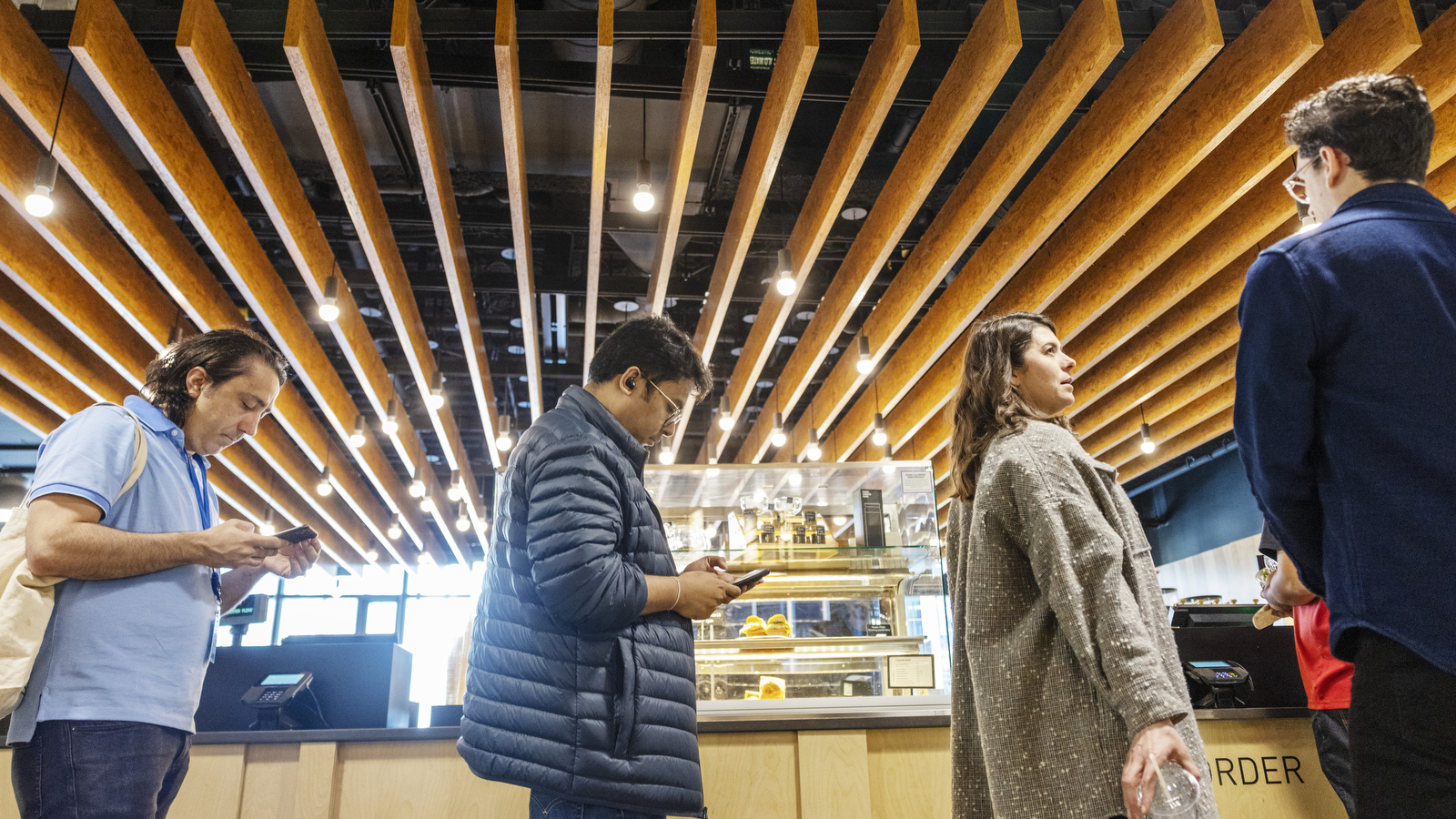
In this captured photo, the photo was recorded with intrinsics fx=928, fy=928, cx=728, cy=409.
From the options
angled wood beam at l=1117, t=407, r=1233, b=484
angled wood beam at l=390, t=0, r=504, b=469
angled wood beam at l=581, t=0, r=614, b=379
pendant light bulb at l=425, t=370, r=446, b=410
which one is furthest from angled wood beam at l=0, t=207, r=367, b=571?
angled wood beam at l=1117, t=407, r=1233, b=484

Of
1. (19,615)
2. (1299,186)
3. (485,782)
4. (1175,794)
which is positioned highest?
(1299,186)

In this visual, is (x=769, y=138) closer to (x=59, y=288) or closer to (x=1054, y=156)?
(x=1054, y=156)

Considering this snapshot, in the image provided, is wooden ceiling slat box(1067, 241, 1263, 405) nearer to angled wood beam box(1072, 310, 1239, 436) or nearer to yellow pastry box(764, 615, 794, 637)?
angled wood beam box(1072, 310, 1239, 436)

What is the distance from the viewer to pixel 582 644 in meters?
1.52

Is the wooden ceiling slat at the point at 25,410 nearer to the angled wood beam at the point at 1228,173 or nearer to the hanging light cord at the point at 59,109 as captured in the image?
the hanging light cord at the point at 59,109

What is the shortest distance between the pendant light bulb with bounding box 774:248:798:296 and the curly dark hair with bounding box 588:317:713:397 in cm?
360

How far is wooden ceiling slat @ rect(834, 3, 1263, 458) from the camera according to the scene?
3.68m

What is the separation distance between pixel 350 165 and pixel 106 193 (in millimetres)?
1209

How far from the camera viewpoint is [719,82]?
189 inches

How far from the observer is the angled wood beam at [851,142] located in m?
3.67

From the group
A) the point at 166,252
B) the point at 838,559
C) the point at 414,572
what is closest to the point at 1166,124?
the point at 838,559

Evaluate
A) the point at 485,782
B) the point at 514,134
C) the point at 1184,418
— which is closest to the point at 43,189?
the point at 514,134

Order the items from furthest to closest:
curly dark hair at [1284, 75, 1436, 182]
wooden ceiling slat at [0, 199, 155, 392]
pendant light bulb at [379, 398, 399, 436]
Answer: pendant light bulb at [379, 398, 399, 436], wooden ceiling slat at [0, 199, 155, 392], curly dark hair at [1284, 75, 1436, 182]

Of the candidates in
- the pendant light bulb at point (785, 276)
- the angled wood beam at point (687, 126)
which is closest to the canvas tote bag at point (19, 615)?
the angled wood beam at point (687, 126)
